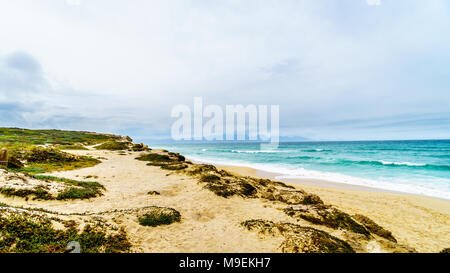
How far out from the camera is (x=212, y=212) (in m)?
10.7

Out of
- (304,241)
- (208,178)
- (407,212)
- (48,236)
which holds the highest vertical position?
(48,236)

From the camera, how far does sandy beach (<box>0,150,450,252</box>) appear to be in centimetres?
710

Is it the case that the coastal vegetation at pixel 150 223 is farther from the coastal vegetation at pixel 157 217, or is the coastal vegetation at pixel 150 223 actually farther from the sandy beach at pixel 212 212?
the sandy beach at pixel 212 212

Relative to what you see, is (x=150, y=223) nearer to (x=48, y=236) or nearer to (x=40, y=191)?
(x=48, y=236)

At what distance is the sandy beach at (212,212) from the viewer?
7098 millimetres

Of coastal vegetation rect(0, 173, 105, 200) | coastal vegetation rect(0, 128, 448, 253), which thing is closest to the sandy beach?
coastal vegetation rect(0, 128, 448, 253)

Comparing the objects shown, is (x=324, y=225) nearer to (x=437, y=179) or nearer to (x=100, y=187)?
(x=100, y=187)

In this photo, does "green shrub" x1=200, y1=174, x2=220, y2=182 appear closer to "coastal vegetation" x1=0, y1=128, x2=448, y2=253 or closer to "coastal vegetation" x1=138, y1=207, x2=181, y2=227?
"coastal vegetation" x1=0, y1=128, x2=448, y2=253

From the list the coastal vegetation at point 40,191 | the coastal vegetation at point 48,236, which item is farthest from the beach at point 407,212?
the coastal vegetation at point 40,191

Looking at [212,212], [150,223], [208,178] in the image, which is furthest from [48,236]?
[208,178]

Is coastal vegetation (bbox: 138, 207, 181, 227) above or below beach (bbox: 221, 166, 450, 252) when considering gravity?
above
